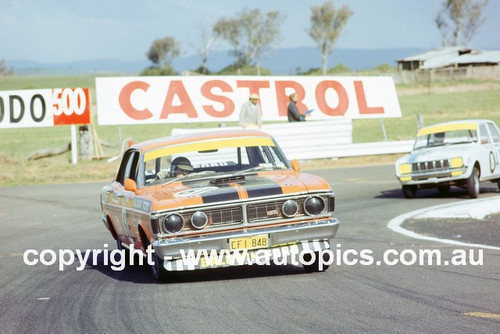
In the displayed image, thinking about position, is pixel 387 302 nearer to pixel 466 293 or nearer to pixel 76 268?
pixel 466 293

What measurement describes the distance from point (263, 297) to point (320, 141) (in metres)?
19.1

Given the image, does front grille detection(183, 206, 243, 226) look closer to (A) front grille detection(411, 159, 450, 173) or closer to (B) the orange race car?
(B) the orange race car

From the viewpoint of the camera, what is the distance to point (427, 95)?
70.4 m

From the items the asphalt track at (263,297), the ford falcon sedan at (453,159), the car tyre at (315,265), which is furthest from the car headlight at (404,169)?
the car tyre at (315,265)

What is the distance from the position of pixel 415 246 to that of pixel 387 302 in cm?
353

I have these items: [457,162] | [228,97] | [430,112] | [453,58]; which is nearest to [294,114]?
[228,97]

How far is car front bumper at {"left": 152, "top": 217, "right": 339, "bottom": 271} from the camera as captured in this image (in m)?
8.18

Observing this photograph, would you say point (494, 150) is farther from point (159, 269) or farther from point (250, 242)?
point (159, 269)

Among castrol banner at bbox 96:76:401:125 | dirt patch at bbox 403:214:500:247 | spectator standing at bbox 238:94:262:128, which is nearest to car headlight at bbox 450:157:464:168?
dirt patch at bbox 403:214:500:247

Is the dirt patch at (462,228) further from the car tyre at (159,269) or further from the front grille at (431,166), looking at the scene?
the car tyre at (159,269)

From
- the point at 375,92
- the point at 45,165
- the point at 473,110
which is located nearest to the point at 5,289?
the point at 45,165

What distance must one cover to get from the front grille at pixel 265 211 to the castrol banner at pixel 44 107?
19.0 meters

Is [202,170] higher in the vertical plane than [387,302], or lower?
higher

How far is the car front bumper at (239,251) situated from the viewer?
8180 millimetres
